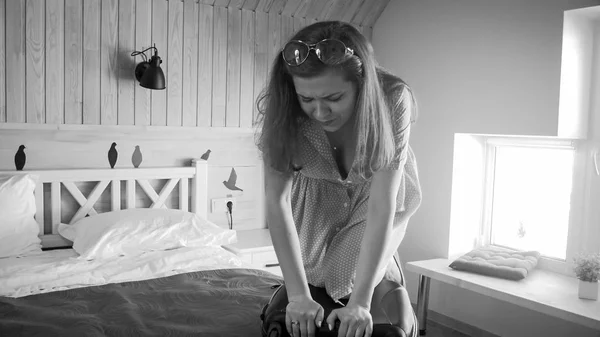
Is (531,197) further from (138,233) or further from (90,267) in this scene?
(90,267)

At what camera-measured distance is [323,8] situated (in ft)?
12.5

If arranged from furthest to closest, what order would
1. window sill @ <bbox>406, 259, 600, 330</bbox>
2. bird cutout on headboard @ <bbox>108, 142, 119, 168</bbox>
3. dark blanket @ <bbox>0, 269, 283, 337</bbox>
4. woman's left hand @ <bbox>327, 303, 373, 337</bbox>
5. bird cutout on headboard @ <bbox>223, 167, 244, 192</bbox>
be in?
bird cutout on headboard @ <bbox>223, 167, 244, 192</bbox> → bird cutout on headboard @ <bbox>108, 142, 119, 168</bbox> → window sill @ <bbox>406, 259, 600, 330</bbox> → dark blanket @ <bbox>0, 269, 283, 337</bbox> → woman's left hand @ <bbox>327, 303, 373, 337</bbox>

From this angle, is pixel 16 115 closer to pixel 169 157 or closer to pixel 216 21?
pixel 169 157

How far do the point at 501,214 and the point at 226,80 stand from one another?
6.12 ft

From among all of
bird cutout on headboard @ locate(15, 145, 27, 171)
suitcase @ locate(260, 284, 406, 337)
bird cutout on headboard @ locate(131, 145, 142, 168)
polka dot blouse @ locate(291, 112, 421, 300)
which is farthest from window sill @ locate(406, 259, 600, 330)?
bird cutout on headboard @ locate(15, 145, 27, 171)

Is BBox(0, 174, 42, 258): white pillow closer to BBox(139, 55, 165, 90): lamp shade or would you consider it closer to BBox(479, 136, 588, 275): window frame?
BBox(139, 55, 165, 90): lamp shade

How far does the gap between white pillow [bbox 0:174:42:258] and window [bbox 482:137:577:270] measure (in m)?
2.58

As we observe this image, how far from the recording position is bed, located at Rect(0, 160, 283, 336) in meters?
1.91

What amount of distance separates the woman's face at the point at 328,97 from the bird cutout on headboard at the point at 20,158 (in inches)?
81.0

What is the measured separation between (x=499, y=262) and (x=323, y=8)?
190 centimetres

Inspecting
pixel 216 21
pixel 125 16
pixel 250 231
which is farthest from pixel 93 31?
pixel 250 231

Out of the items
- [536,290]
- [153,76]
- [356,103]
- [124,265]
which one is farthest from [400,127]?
[153,76]

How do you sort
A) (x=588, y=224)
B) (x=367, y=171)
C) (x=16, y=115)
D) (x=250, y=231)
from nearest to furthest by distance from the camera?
(x=367, y=171) → (x=16, y=115) → (x=588, y=224) → (x=250, y=231)

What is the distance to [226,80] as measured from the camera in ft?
11.5
